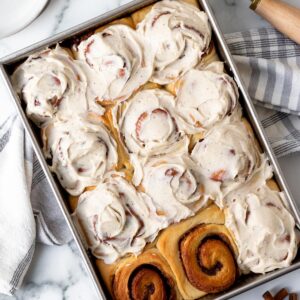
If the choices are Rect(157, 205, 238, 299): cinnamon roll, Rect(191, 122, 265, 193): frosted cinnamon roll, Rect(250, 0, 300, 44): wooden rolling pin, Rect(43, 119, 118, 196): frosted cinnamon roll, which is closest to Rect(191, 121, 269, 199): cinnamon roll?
Rect(191, 122, 265, 193): frosted cinnamon roll

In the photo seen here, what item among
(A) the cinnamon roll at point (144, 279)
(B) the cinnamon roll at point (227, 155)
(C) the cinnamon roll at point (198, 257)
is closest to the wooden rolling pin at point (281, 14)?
(B) the cinnamon roll at point (227, 155)

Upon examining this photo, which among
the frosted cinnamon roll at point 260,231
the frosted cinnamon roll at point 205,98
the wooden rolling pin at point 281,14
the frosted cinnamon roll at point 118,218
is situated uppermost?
the wooden rolling pin at point 281,14

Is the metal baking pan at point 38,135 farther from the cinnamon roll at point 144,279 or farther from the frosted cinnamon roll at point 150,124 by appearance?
the frosted cinnamon roll at point 150,124

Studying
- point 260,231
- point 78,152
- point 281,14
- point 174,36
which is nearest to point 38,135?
point 78,152

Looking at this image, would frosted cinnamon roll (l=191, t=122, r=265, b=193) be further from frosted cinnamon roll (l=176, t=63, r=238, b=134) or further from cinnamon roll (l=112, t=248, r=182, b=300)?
cinnamon roll (l=112, t=248, r=182, b=300)

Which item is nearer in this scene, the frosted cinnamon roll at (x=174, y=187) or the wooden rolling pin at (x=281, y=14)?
the frosted cinnamon roll at (x=174, y=187)
